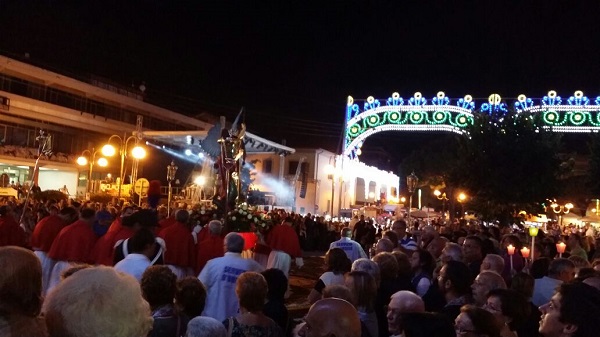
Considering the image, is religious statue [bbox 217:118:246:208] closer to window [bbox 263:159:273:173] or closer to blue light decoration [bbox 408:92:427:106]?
→ blue light decoration [bbox 408:92:427:106]

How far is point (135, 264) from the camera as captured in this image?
19.0ft

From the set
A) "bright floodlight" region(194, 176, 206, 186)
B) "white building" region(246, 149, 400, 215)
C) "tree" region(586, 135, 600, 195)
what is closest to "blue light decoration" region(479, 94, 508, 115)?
"tree" region(586, 135, 600, 195)

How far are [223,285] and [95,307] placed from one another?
430 cm

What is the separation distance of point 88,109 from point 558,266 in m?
38.0

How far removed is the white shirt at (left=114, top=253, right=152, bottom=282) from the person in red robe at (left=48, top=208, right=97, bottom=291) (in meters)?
2.58

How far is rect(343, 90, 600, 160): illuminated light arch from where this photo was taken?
2536 centimetres

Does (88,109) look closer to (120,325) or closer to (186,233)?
(186,233)

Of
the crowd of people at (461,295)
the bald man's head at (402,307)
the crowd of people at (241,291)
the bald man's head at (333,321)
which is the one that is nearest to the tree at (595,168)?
the crowd of people at (241,291)

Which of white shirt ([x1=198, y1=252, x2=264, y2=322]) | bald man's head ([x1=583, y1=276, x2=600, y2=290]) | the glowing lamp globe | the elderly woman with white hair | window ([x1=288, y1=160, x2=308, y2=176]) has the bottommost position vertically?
white shirt ([x1=198, y1=252, x2=264, y2=322])

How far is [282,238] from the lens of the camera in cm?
1186

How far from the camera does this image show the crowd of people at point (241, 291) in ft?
7.52

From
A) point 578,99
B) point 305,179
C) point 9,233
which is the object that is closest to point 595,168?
point 578,99

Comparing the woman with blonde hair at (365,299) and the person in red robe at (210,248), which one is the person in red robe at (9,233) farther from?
the woman with blonde hair at (365,299)

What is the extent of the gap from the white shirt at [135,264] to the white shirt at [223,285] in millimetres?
859
